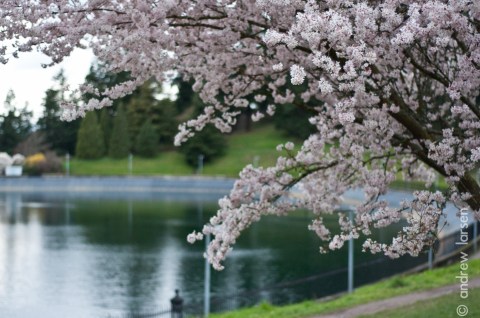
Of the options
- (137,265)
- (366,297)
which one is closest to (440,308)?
(366,297)

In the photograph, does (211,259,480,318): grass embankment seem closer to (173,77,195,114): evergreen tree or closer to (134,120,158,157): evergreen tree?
(134,120,158,157): evergreen tree

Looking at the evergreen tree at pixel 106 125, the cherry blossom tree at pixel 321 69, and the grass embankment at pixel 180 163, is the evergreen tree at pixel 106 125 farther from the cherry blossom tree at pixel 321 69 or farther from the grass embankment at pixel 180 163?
the cherry blossom tree at pixel 321 69

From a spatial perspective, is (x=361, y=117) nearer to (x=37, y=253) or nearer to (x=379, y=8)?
(x=379, y=8)

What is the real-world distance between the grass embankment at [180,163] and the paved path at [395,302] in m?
69.7

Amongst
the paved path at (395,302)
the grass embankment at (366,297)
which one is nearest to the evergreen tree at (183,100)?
the grass embankment at (366,297)

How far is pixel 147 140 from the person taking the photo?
283ft

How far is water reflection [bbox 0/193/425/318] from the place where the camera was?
19.6 metres

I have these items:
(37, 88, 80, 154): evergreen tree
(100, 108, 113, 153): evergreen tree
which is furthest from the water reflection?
(37, 88, 80, 154): evergreen tree

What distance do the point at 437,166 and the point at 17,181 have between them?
76.3 meters

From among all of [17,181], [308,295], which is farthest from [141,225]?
[17,181]

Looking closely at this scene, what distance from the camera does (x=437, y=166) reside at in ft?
22.1

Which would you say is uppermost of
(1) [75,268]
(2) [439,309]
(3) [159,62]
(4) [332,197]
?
(3) [159,62]

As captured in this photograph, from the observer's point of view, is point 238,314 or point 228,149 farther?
point 228,149

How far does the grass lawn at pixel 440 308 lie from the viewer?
10180mm
